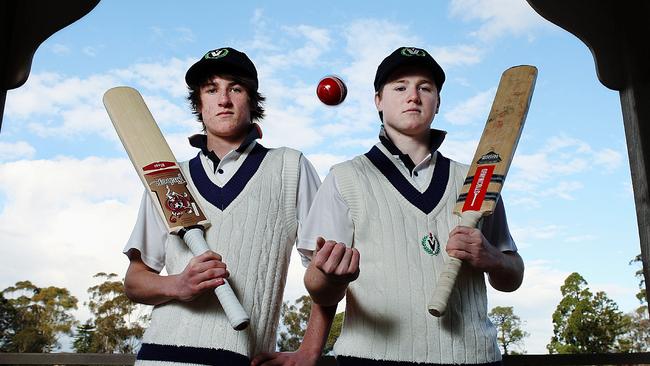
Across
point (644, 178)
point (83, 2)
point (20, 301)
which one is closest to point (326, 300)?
point (644, 178)

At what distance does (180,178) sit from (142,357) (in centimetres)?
40

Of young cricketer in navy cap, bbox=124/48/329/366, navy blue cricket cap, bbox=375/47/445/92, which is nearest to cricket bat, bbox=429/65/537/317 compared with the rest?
navy blue cricket cap, bbox=375/47/445/92

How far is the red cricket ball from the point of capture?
58.7 inches

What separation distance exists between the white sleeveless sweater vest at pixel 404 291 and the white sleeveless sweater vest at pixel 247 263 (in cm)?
18

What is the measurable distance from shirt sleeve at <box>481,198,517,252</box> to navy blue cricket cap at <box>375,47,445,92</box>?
1.03ft

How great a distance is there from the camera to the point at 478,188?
1.30m

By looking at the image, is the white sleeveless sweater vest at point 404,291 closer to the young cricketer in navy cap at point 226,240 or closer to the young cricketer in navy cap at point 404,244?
the young cricketer in navy cap at point 404,244

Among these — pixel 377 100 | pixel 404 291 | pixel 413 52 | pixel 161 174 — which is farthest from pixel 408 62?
pixel 161 174

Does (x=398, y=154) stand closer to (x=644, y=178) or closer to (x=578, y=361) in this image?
(x=644, y=178)

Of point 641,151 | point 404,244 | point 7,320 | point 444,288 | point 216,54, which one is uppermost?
point 7,320

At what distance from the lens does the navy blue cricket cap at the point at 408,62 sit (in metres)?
1.38

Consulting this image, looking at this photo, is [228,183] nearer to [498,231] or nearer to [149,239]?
[149,239]

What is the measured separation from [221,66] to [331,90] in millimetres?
264

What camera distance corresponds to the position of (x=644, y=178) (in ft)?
5.16
